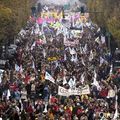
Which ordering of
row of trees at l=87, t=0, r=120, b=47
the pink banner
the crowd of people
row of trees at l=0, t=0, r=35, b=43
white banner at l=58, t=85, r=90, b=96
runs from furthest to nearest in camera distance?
the pink banner, row of trees at l=87, t=0, r=120, b=47, row of trees at l=0, t=0, r=35, b=43, white banner at l=58, t=85, r=90, b=96, the crowd of people

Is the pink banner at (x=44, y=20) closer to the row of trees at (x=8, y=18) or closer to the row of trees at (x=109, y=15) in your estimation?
the row of trees at (x=109, y=15)

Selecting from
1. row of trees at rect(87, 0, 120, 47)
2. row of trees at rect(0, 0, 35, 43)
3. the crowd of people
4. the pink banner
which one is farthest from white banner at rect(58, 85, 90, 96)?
the pink banner

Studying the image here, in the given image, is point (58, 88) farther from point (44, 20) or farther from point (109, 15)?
point (44, 20)

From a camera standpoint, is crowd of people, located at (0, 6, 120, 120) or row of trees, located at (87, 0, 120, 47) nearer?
crowd of people, located at (0, 6, 120, 120)

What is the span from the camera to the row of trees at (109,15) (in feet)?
176

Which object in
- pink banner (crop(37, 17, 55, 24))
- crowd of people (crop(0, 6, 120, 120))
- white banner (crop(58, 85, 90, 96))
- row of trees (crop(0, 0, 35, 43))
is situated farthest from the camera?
pink banner (crop(37, 17, 55, 24))

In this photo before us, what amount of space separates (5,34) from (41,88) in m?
19.5

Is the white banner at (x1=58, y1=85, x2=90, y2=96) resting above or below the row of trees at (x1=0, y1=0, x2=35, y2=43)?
below

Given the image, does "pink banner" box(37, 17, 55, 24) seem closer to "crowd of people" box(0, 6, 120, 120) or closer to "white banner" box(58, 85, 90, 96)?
"crowd of people" box(0, 6, 120, 120)

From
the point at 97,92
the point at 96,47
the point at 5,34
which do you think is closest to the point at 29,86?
the point at 97,92

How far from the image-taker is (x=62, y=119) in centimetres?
2784

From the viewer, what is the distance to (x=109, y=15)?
6100 centimetres

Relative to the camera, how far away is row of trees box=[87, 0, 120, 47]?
53662mm

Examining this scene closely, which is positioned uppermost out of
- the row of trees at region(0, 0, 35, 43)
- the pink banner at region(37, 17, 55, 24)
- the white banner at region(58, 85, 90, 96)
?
the pink banner at region(37, 17, 55, 24)
